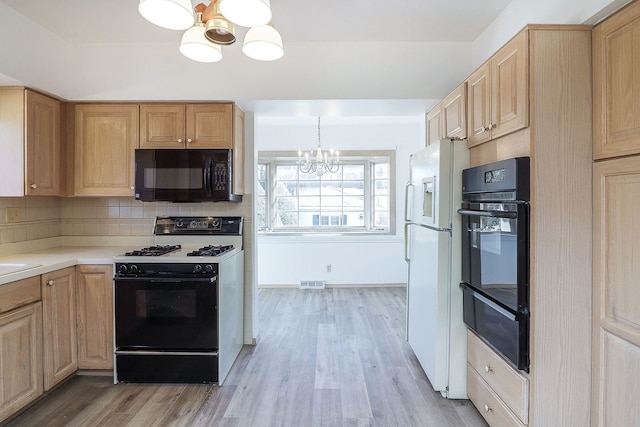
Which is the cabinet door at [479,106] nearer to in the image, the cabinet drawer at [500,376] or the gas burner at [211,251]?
the cabinet drawer at [500,376]

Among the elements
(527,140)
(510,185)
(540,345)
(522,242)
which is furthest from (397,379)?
(527,140)

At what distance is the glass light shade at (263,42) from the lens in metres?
1.43

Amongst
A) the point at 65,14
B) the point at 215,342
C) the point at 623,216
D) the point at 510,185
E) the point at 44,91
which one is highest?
the point at 65,14

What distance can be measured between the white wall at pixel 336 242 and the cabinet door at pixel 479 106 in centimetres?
303

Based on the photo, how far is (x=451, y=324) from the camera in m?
2.17

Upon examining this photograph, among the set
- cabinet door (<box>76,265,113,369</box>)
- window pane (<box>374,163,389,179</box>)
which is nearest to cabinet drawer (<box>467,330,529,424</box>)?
cabinet door (<box>76,265,113,369</box>)

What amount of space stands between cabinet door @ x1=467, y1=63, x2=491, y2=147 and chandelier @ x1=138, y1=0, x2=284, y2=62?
3.87 ft

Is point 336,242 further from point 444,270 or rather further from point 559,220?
point 559,220

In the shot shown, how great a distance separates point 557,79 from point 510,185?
1.69ft

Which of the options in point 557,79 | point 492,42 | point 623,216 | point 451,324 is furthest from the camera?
point 492,42

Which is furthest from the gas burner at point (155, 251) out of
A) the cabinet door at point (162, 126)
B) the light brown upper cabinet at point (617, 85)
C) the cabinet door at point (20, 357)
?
the light brown upper cabinet at point (617, 85)

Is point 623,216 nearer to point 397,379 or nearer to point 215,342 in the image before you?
point 397,379

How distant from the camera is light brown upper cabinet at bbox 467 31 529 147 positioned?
1555 millimetres

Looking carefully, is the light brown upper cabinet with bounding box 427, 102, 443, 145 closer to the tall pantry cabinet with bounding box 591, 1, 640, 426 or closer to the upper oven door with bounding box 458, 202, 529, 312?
the upper oven door with bounding box 458, 202, 529, 312
